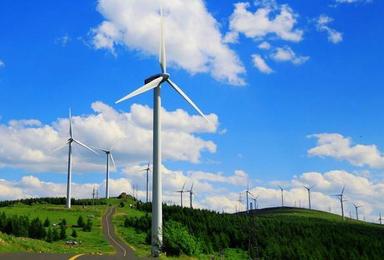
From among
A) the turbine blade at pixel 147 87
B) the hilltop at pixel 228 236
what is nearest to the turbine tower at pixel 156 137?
the turbine blade at pixel 147 87

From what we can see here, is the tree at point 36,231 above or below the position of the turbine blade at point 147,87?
below

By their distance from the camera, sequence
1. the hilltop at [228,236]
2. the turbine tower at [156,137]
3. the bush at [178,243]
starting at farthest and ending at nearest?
the hilltop at [228,236], the turbine tower at [156,137], the bush at [178,243]

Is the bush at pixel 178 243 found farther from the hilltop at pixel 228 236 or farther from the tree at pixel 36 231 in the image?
the tree at pixel 36 231

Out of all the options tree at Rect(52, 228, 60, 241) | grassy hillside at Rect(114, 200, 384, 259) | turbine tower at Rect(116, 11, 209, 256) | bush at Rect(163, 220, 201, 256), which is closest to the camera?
bush at Rect(163, 220, 201, 256)

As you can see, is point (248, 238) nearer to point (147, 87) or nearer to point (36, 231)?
point (36, 231)

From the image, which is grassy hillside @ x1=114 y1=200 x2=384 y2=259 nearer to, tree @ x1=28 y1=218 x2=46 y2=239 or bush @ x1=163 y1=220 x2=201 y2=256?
tree @ x1=28 y1=218 x2=46 y2=239

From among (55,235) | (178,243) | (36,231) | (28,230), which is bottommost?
(178,243)

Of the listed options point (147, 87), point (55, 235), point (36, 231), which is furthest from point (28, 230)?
point (147, 87)

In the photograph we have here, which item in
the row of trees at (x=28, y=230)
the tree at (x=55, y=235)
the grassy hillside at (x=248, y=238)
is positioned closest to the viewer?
the row of trees at (x=28, y=230)

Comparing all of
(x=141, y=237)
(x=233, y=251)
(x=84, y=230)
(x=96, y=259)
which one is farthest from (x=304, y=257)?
(x=96, y=259)

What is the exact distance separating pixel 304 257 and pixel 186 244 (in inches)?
4160

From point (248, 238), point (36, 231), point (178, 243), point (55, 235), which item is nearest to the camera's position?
point (178, 243)

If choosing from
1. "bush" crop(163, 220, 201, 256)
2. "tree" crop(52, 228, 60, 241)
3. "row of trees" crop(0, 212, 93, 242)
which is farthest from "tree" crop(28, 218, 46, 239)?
"bush" crop(163, 220, 201, 256)

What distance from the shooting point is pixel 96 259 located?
2497 centimetres
